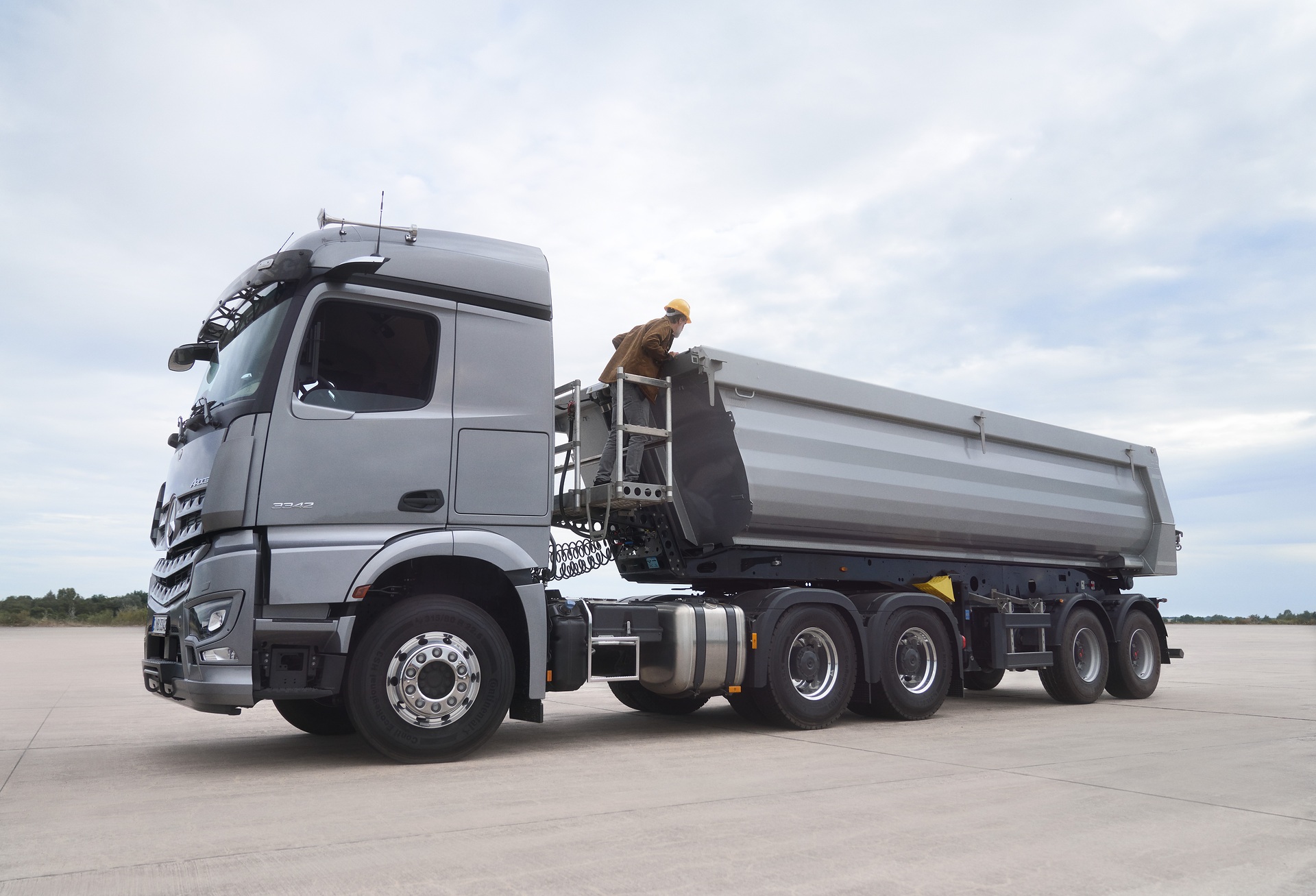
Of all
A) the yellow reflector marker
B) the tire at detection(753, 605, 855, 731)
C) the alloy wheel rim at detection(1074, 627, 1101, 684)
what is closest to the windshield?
the tire at detection(753, 605, 855, 731)

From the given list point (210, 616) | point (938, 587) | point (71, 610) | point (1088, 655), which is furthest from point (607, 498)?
point (71, 610)

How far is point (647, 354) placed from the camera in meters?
8.70

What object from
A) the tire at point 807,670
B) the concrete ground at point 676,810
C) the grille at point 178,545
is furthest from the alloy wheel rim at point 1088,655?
the grille at point 178,545

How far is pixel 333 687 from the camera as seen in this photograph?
639 cm

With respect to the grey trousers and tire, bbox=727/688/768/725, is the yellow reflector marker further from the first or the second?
the grey trousers

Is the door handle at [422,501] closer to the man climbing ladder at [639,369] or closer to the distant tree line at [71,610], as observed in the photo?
the man climbing ladder at [639,369]

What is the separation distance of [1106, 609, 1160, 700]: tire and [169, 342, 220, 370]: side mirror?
10.5 m

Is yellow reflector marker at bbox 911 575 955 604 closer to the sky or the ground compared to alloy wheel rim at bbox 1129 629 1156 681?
closer to the sky

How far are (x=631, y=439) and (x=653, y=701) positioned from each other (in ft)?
10.2

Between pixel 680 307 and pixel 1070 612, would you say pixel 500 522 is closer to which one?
pixel 680 307

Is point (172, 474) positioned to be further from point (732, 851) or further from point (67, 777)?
point (732, 851)

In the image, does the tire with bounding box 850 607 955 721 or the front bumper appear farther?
the tire with bounding box 850 607 955 721

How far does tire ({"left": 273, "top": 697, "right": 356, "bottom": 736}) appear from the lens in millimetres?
8109

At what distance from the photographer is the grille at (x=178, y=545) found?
6535mm
